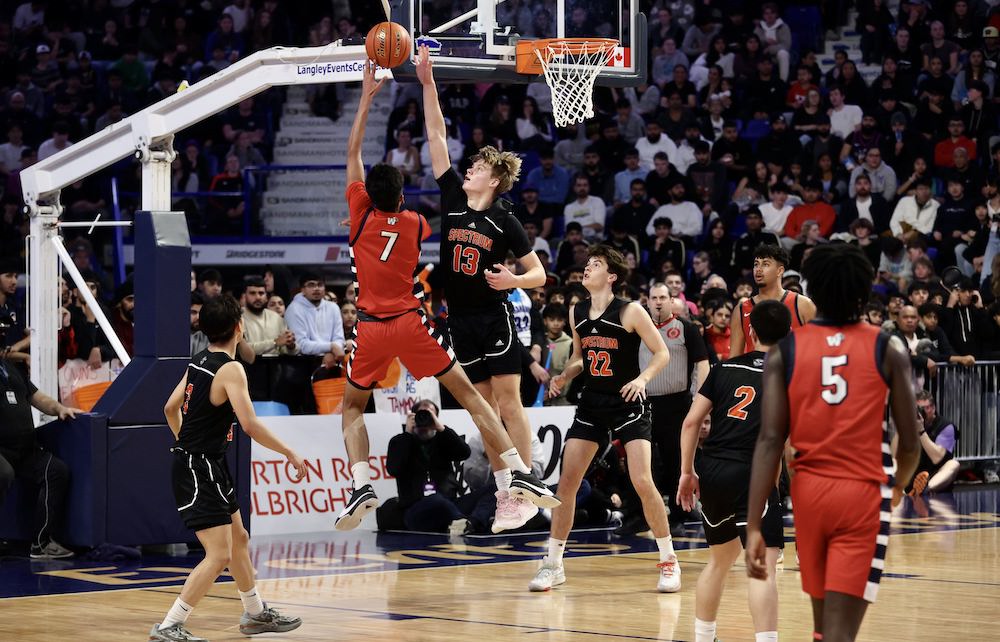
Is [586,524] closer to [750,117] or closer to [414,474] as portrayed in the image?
[414,474]

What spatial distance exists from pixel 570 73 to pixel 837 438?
588 cm

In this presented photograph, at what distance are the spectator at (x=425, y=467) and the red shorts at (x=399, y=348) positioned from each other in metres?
4.25

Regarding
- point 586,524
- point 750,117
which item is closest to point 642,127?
point 750,117

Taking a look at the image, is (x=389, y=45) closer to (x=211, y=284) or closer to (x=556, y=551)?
(x=556, y=551)

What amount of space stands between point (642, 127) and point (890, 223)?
425cm

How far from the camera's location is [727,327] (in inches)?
591

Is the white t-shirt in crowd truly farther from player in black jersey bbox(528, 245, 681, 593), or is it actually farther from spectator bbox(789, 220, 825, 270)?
player in black jersey bbox(528, 245, 681, 593)

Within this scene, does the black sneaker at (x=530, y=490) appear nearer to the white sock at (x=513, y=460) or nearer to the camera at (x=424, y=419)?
the white sock at (x=513, y=460)

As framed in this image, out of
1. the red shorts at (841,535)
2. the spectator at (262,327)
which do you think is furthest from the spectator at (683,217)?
the red shorts at (841,535)

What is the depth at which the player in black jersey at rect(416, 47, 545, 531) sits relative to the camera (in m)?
9.73

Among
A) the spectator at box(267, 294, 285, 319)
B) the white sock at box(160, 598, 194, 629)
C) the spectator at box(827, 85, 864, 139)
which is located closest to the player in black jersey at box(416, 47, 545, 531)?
the white sock at box(160, 598, 194, 629)

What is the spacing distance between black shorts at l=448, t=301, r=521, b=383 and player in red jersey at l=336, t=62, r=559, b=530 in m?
0.54

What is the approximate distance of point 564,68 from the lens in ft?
35.8

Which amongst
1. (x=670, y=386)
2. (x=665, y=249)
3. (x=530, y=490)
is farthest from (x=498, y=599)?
(x=665, y=249)
